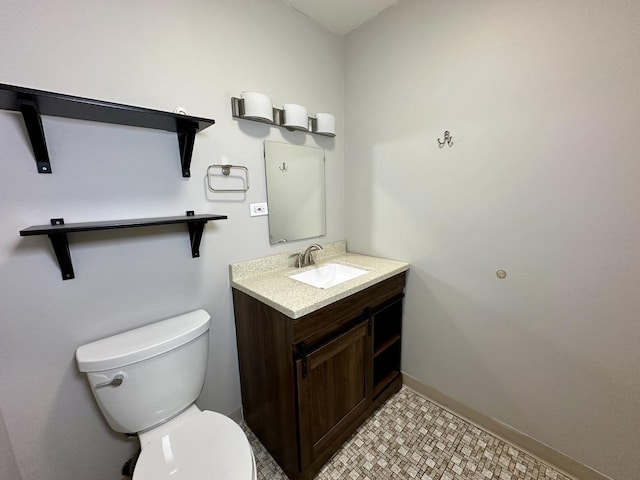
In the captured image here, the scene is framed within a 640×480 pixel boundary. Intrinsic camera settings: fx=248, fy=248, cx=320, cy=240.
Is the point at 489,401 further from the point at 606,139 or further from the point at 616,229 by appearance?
the point at 606,139

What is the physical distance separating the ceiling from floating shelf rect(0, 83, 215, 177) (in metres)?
1.11

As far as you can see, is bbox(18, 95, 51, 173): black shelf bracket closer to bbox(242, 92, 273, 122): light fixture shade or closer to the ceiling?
bbox(242, 92, 273, 122): light fixture shade

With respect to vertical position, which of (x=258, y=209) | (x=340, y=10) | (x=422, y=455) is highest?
(x=340, y=10)

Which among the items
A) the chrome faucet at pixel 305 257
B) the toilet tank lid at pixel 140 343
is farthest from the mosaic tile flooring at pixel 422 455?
the chrome faucet at pixel 305 257

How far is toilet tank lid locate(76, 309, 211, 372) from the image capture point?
930mm

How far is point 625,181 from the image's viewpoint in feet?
3.30

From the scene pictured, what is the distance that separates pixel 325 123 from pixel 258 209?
0.77m

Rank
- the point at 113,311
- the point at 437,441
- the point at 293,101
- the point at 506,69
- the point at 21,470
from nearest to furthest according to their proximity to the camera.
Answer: the point at 21,470 < the point at 113,311 < the point at 506,69 < the point at 437,441 < the point at 293,101

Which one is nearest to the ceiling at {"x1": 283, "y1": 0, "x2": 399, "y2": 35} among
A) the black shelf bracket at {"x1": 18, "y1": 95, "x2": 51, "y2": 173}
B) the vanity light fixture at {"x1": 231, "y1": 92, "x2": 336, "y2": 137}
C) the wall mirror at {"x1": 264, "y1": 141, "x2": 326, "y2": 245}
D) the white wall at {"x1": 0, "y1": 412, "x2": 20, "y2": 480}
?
the vanity light fixture at {"x1": 231, "y1": 92, "x2": 336, "y2": 137}

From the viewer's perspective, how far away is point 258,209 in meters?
1.53

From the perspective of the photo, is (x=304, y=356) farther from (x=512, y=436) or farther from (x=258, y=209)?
(x=512, y=436)

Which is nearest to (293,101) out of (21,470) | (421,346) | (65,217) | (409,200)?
(409,200)

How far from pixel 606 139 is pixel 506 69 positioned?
0.54m

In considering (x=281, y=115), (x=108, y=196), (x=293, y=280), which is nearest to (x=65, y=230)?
(x=108, y=196)
